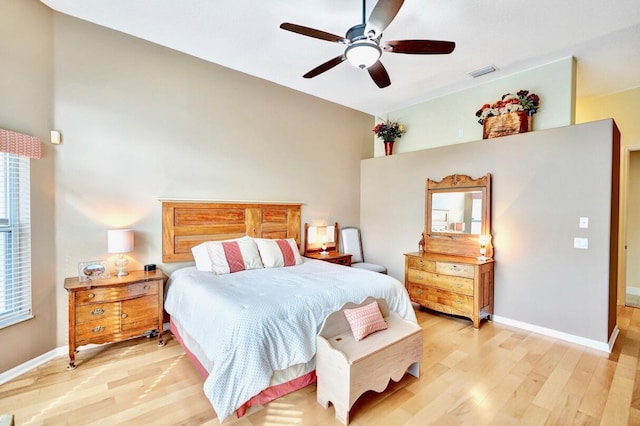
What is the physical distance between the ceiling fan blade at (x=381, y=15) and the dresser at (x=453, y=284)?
2.80 meters

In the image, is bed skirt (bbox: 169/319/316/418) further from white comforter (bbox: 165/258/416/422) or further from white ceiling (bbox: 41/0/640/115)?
white ceiling (bbox: 41/0/640/115)

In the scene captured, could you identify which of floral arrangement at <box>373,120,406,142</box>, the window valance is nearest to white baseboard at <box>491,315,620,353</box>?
floral arrangement at <box>373,120,406,142</box>

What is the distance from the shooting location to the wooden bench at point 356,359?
1.94 metres

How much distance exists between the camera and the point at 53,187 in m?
2.79

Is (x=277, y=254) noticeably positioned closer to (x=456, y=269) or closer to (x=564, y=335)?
(x=456, y=269)

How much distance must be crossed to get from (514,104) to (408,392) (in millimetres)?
3525

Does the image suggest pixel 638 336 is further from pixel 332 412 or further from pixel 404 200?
pixel 332 412

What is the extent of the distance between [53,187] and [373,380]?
332cm

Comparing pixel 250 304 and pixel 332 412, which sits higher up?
pixel 250 304

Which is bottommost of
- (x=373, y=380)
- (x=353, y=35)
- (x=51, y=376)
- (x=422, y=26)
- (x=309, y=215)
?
(x=51, y=376)

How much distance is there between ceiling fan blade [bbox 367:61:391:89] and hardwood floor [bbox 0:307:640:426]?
269 cm

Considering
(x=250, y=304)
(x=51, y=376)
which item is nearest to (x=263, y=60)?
(x=250, y=304)

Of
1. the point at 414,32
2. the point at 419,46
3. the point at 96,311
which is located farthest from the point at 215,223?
the point at 414,32

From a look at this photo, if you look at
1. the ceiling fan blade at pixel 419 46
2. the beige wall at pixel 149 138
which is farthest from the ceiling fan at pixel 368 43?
the beige wall at pixel 149 138
